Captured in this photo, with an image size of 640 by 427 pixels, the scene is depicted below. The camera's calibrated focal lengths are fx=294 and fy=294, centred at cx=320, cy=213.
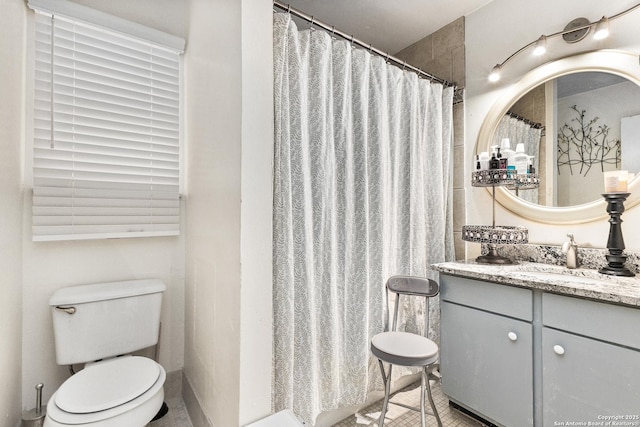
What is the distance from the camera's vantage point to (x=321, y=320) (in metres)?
1.50

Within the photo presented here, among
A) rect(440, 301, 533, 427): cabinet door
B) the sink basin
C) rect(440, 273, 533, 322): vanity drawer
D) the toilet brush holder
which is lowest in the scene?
the toilet brush holder

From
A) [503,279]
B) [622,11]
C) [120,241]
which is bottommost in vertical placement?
[503,279]

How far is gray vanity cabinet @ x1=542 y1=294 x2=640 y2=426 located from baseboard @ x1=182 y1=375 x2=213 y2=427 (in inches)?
62.5

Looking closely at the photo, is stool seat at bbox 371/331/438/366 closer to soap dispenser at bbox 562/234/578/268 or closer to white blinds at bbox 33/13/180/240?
soap dispenser at bbox 562/234/578/268

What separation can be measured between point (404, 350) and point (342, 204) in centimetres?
77

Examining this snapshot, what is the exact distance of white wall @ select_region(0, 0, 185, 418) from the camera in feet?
4.23

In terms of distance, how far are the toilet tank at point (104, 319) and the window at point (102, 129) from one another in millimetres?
313

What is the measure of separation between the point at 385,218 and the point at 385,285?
0.40m

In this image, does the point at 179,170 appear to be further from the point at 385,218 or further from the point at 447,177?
the point at 447,177

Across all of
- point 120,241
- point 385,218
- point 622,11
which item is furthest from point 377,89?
point 120,241

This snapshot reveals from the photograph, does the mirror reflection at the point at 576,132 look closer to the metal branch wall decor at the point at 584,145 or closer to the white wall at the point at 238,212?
the metal branch wall decor at the point at 584,145

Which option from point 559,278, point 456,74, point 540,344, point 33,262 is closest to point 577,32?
point 456,74

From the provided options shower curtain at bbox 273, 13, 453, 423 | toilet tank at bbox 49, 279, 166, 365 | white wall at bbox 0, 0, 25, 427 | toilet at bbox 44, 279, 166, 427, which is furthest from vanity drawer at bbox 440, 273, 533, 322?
white wall at bbox 0, 0, 25, 427

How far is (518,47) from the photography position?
1906mm
